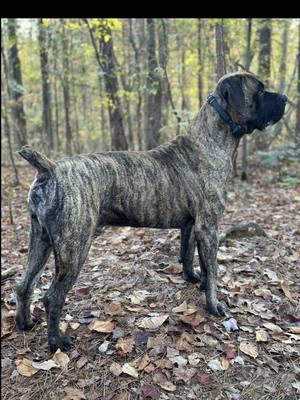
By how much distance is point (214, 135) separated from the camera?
3979mm

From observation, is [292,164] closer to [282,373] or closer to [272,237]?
[272,237]

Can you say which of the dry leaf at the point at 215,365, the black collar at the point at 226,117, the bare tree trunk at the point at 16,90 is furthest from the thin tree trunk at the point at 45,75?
the dry leaf at the point at 215,365

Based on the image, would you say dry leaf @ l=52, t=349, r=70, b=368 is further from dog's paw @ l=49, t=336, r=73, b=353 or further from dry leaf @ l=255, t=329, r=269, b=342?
dry leaf @ l=255, t=329, r=269, b=342

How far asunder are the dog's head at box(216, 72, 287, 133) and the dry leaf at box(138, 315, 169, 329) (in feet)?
6.79

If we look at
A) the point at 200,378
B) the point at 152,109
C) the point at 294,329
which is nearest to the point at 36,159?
the point at 200,378

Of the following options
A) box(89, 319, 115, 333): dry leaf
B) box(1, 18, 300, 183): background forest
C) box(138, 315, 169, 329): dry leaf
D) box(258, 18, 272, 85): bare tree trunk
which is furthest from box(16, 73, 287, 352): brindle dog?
box(258, 18, 272, 85): bare tree trunk

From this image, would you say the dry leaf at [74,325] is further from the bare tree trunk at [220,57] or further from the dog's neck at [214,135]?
the bare tree trunk at [220,57]

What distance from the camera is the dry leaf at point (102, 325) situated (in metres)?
3.54

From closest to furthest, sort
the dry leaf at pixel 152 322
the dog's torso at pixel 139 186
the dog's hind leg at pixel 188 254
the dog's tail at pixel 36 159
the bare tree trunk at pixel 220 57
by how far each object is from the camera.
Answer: the dog's tail at pixel 36 159 → the dog's torso at pixel 139 186 → the dry leaf at pixel 152 322 → the dog's hind leg at pixel 188 254 → the bare tree trunk at pixel 220 57

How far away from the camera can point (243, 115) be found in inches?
152

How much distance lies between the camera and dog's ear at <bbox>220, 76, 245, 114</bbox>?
3.77 metres

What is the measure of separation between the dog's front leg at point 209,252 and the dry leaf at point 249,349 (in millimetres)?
463

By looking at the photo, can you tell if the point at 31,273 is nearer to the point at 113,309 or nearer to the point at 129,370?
the point at 113,309

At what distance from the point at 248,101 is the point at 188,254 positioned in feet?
5.86
